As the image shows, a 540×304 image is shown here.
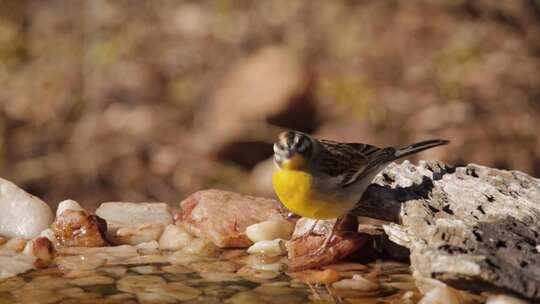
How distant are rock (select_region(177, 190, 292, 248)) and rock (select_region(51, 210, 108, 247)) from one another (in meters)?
0.47

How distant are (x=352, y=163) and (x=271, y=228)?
23.7 inches

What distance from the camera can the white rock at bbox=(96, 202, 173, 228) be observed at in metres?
5.05

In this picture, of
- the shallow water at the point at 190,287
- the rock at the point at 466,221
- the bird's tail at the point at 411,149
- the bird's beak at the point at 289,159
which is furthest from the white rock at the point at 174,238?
the bird's tail at the point at 411,149

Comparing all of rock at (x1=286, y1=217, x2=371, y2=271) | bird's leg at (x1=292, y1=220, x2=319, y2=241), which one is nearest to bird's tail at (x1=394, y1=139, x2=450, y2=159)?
rock at (x1=286, y1=217, x2=371, y2=271)

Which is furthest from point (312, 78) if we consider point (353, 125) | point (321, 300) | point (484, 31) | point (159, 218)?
point (321, 300)

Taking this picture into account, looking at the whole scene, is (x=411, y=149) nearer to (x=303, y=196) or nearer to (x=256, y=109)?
(x=303, y=196)

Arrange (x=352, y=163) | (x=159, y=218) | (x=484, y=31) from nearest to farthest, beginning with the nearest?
(x=352, y=163) < (x=159, y=218) < (x=484, y=31)

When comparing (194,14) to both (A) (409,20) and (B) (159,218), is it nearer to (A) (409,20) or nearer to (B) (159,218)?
(A) (409,20)

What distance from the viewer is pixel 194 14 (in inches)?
431

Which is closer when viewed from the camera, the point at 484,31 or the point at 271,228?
the point at 271,228

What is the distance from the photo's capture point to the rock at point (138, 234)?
471 cm

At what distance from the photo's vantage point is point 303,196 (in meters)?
4.05

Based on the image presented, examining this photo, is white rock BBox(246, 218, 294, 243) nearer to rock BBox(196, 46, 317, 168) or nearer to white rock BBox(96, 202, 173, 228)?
white rock BBox(96, 202, 173, 228)

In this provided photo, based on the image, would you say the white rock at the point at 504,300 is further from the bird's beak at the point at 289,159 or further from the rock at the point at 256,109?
the rock at the point at 256,109
